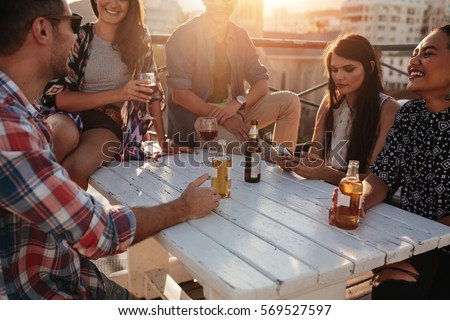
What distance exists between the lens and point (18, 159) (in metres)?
1.07

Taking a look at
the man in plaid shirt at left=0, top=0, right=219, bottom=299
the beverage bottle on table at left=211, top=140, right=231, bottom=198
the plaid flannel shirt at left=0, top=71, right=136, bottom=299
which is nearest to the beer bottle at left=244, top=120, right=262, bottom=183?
the beverage bottle on table at left=211, top=140, right=231, bottom=198

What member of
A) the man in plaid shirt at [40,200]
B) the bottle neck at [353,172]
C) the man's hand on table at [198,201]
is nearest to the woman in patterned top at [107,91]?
the man's hand on table at [198,201]

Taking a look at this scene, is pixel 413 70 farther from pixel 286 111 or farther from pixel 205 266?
pixel 286 111

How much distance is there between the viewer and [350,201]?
1533mm

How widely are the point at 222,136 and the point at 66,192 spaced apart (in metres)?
2.26

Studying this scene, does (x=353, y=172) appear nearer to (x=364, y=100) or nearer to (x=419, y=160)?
(x=419, y=160)

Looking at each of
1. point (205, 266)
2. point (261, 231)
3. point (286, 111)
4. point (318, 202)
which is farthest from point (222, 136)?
point (205, 266)

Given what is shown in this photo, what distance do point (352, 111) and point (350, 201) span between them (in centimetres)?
126

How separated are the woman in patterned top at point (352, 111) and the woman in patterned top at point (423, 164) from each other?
0.39 m

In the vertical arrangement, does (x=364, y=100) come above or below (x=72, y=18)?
below

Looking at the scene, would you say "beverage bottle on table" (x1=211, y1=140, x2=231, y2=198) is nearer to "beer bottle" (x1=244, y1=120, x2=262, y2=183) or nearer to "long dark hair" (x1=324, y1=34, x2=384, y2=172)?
"beer bottle" (x1=244, y1=120, x2=262, y2=183)

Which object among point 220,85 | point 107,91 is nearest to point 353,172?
point 107,91

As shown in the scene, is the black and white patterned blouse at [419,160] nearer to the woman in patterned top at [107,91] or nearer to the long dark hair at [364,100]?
the long dark hair at [364,100]

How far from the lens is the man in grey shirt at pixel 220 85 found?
10.7 ft
